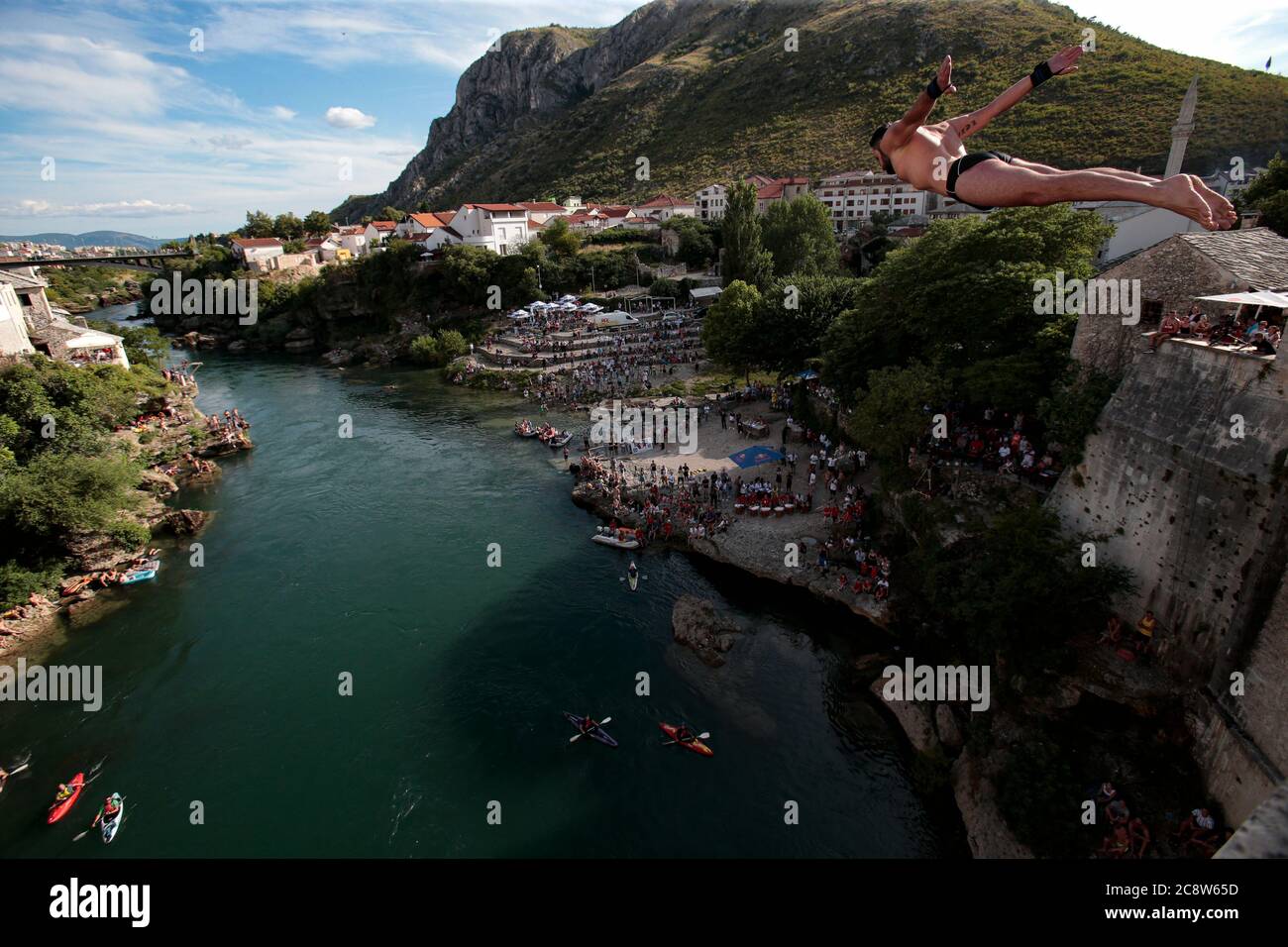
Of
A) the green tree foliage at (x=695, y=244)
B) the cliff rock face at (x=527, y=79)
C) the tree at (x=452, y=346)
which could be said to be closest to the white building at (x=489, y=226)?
the tree at (x=452, y=346)

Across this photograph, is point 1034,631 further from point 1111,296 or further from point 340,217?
point 340,217

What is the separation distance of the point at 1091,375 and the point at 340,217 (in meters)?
225

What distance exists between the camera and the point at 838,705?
1781cm

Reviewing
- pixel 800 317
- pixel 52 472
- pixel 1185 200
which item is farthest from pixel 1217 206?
pixel 52 472

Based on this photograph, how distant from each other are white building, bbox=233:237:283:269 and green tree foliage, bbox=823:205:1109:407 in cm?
7893

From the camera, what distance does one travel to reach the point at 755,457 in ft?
92.0

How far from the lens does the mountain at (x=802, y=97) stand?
6031 centimetres

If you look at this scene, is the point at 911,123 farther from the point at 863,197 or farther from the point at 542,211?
the point at 542,211

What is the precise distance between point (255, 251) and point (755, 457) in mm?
77518

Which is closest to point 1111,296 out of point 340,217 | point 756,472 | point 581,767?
point 756,472

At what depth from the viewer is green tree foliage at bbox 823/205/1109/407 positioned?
59.9 ft

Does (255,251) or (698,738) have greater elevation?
(255,251)

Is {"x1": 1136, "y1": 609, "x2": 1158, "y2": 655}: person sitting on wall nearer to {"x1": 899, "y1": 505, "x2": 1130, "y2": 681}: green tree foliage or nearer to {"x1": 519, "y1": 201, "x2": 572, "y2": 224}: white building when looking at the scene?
{"x1": 899, "y1": 505, "x2": 1130, "y2": 681}: green tree foliage

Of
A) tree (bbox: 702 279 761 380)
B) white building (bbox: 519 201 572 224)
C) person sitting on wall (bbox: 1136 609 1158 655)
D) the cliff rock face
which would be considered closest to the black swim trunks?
person sitting on wall (bbox: 1136 609 1158 655)
